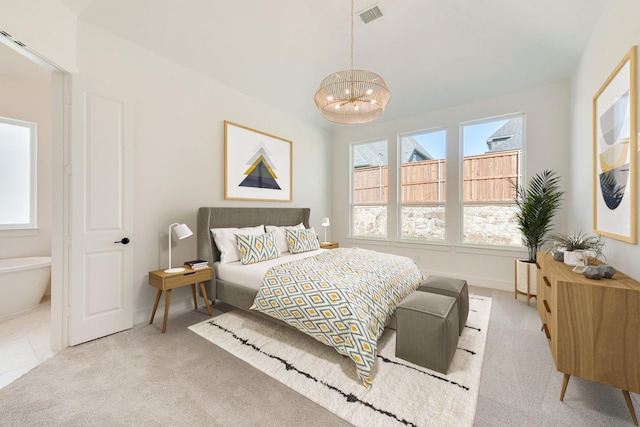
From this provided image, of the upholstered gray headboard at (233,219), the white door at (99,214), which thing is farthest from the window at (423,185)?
the white door at (99,214)

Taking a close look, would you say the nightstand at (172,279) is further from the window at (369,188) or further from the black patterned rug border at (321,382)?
the window at (369,188)

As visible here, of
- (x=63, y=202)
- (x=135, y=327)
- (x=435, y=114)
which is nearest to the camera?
(x=63, y=202)

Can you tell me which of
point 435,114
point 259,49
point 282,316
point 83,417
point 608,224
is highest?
point 259,49

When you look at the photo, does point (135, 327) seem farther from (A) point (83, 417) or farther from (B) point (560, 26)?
(B) point (560, 26)

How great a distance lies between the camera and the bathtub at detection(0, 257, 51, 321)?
2.77 metres

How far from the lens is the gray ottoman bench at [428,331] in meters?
1.88

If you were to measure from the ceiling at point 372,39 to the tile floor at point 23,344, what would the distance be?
307 cm

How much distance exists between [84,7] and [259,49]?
1.68 metres

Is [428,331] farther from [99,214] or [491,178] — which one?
[491,178]

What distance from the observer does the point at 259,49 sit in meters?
3.26

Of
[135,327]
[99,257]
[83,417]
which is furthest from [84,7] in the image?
[83,417]

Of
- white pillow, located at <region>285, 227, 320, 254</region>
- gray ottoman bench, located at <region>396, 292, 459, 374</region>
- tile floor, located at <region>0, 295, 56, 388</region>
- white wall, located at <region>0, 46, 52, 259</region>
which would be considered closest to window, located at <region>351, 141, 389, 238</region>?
white pillow, located at <region>285, 227, 320, 254</region>

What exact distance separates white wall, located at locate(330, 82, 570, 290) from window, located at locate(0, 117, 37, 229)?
493cm

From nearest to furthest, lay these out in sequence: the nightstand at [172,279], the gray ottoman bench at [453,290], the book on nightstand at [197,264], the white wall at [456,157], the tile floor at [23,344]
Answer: the tile floor at [23,344] < the gray ottoman bench at [453,290] < the nightstand at [172,279] < the book on nightstand at [197,264] < the white wall at [456,157]
